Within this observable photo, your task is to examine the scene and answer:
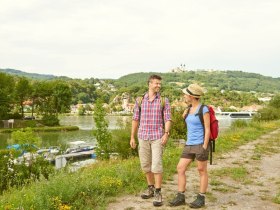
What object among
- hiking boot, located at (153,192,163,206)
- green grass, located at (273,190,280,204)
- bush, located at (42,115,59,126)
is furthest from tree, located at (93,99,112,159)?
bush, located at (42,115,59,126)

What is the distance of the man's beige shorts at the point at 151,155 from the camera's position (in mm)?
6301

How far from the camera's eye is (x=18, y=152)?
54.2ft

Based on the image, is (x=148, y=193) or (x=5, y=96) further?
(x=5, y=96)

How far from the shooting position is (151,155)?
6.56 meters

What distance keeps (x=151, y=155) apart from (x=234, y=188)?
243cm

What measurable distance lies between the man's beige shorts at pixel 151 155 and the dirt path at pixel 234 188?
0.59m

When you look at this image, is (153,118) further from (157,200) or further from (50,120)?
(50,120)

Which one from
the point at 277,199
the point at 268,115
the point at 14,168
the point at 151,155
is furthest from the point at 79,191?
the point at 268,115

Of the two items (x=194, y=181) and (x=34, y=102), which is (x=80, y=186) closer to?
(x=194, y=181)

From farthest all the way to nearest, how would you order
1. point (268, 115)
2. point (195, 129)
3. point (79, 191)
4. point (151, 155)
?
point (268, 115) < point (151, 155) < point (79, 191) < point (195, 129)

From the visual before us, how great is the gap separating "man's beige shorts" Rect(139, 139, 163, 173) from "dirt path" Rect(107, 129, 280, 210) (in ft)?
1.94

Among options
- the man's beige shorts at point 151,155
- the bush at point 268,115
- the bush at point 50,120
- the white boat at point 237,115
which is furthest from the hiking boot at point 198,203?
the white boat at point 237,115

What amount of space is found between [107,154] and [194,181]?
13052mm

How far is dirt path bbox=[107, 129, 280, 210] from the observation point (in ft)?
21.5
